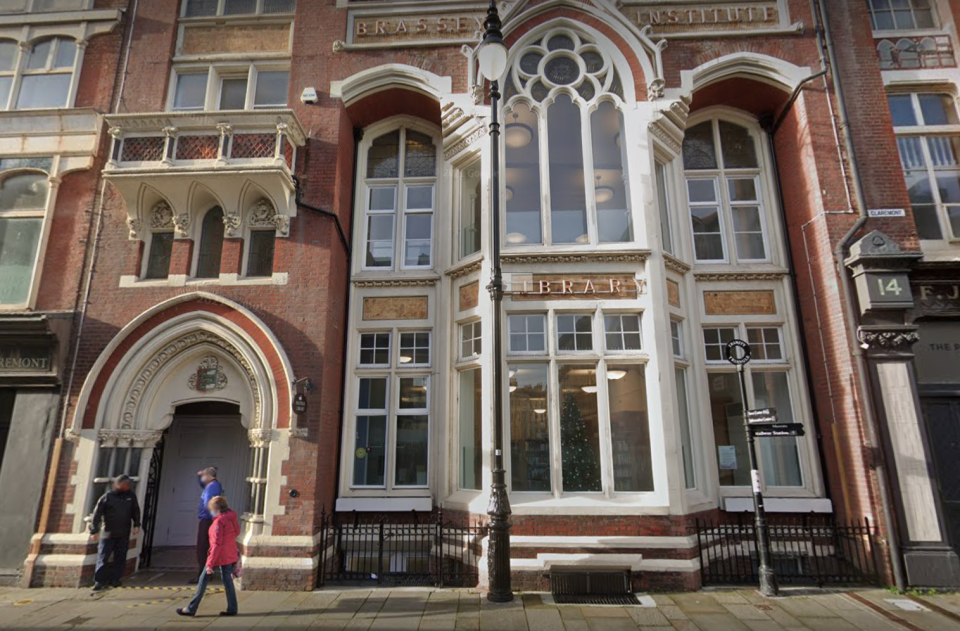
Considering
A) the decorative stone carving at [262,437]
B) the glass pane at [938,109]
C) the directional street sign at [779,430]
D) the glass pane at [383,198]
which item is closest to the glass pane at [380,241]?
the glass pane at [383,198]

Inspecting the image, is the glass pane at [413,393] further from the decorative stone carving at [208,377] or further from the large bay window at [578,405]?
the decorative stone carving at [208,377]

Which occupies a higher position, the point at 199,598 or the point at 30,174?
the point at 30,174

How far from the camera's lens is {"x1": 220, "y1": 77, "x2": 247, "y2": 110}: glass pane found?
11297 millimetres

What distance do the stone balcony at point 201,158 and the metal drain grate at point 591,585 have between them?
7.88 m

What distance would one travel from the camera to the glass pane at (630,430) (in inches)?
332

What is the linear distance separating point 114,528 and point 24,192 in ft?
22.9

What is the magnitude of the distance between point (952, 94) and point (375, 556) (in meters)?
14.7

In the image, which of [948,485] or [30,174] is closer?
[948,485]

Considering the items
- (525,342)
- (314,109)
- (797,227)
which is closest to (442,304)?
(525,342)

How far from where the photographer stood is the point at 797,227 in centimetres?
1029

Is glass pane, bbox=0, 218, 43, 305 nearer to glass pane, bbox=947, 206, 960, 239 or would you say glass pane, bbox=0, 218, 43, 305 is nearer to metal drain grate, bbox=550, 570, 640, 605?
metal drain grate, bbox=550, 570, 640, 605

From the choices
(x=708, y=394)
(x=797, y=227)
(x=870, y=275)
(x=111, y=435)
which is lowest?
(x=111, y=435)

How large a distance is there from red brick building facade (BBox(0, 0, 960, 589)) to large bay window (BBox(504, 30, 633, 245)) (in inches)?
2.4

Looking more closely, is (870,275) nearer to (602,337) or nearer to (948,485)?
(948,485)
